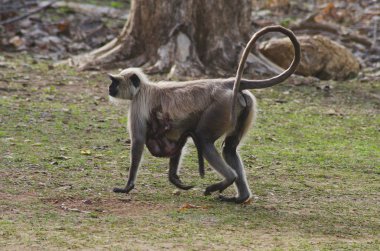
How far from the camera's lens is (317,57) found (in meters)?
14.9

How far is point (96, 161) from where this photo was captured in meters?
8.91

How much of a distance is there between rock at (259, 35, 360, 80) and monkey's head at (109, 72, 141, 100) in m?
7.50

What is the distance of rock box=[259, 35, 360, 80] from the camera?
14.9 metres

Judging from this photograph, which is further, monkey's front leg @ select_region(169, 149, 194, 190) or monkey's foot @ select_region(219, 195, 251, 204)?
monkey's front leg @ select_region(169, 149, 194, 190)

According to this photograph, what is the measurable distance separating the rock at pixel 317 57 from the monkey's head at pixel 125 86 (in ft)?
24.6

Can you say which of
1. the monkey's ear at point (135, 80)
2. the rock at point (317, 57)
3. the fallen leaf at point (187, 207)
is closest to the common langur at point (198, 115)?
the monkey's ear at point (135, 80)

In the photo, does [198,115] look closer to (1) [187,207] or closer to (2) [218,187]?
(2) [218,187]

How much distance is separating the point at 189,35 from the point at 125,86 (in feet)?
22.2

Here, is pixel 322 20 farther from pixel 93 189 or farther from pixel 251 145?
pixel 93 189

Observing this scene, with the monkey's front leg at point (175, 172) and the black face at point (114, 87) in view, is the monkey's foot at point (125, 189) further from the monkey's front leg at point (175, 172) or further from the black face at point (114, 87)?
the black face at point (114, 87)

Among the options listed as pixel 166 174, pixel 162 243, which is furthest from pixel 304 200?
pixel 162 243

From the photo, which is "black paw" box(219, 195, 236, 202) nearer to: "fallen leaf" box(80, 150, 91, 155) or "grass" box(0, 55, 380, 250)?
"grass" box(0, 55, 380, 250)

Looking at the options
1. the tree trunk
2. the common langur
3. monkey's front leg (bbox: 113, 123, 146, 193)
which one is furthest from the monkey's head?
the tree trunk

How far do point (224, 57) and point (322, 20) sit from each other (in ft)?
20.9
